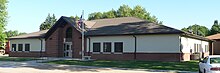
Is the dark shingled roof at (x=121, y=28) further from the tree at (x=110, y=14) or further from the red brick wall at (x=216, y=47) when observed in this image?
the tree at (x=110, y=14)

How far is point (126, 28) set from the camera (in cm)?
3638

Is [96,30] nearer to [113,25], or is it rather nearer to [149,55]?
[113,25]

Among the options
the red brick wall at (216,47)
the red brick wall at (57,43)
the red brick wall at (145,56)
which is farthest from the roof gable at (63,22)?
the red brick wall at (216,47)

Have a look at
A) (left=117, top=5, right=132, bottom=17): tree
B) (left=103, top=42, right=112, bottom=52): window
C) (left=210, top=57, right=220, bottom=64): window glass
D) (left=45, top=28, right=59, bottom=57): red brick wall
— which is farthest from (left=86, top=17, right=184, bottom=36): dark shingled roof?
(left=117, top=5, right=132, bottom=17): tree

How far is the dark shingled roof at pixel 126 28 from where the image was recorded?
33094 millimetres

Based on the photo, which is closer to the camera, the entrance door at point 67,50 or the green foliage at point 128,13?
the entrance door at point 67,50

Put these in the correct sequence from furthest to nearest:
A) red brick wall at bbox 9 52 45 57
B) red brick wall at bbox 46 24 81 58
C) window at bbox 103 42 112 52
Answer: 1. red brick wall at bbox 9 52 45 57
2. red brick wall at bbox 46 24 81 58
3. window at bbox 103 42 112 52

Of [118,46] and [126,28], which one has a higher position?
[126,28]

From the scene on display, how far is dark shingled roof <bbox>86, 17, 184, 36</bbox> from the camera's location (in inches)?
1303

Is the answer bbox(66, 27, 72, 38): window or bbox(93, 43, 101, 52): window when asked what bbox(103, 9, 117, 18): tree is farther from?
bbox(93, 43, 101, 52): window

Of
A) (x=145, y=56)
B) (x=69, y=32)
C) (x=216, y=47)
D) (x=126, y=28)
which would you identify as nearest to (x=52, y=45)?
(x=69, y=32)

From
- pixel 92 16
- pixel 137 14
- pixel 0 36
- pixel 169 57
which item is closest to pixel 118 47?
pixel 169 57

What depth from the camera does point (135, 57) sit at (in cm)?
3453

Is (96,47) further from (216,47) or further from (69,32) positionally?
(216,47)
